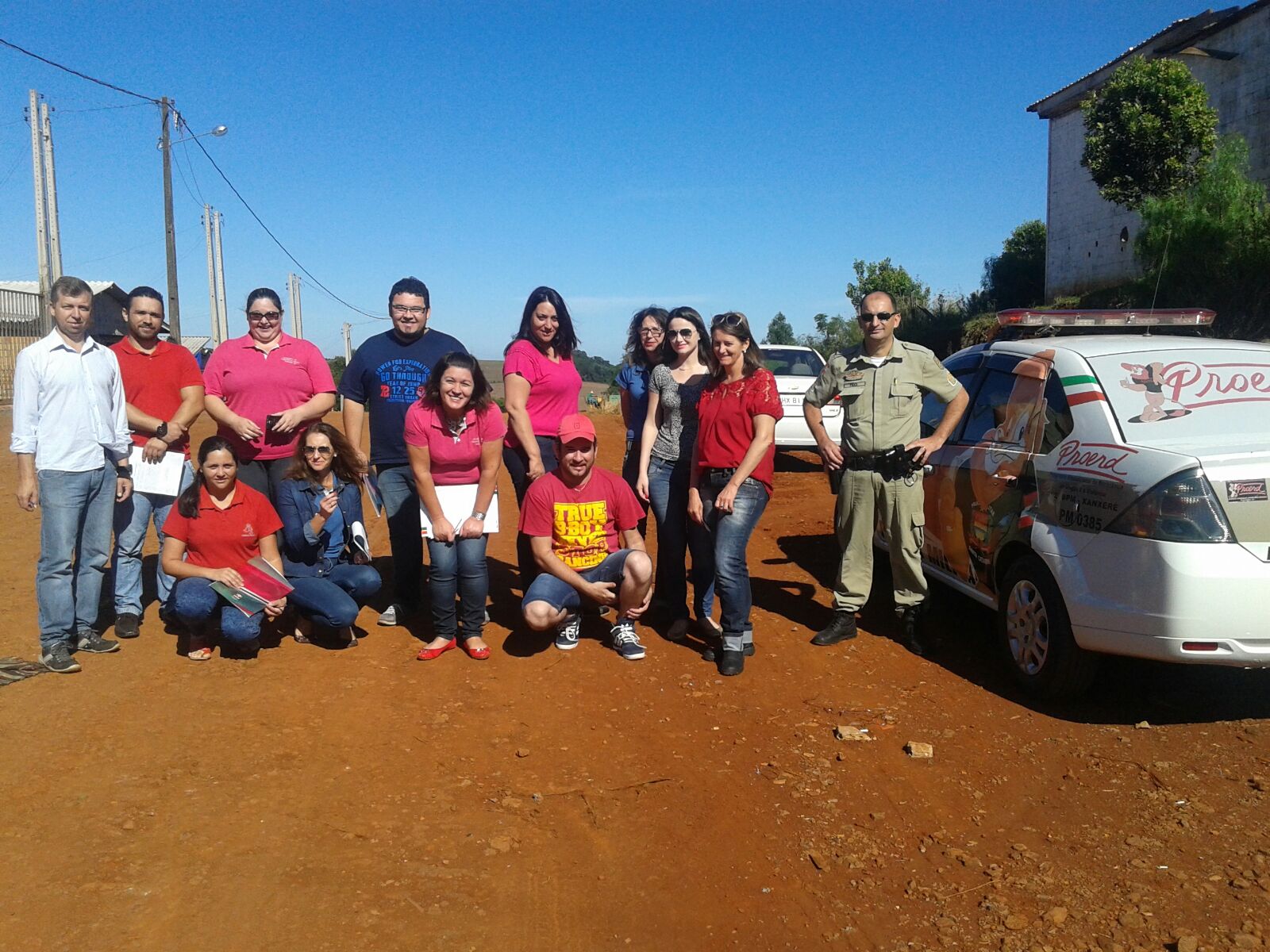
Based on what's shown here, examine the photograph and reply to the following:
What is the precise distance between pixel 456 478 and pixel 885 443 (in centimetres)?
232

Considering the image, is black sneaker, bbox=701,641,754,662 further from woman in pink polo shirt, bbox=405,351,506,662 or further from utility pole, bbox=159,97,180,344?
utility pole, bbox=159,97,180,344

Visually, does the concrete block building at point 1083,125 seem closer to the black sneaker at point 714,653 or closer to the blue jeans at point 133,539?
the black sneaker at point 714,653

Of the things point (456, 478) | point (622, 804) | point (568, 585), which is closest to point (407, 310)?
point (456, 478)

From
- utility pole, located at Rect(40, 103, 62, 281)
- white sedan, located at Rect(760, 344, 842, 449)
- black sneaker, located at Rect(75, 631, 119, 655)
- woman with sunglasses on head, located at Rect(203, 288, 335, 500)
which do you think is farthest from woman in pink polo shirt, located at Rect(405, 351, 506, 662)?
utility pole, located at Rect(40, 103, 62, 281)

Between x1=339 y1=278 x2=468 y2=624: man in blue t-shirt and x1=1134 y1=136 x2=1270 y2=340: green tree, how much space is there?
15.4 meters

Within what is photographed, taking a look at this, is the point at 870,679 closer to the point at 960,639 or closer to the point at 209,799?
the point at 960,639

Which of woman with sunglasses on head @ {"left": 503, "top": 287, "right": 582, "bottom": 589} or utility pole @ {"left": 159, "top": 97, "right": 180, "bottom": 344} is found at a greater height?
utility pole @ {"left": 159, "top": 97, "right": 180, "bottom": 344}

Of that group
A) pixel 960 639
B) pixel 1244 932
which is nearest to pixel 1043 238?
pixel 960 639

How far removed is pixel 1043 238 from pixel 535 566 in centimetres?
3819

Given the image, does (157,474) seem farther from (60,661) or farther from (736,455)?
(736,455)

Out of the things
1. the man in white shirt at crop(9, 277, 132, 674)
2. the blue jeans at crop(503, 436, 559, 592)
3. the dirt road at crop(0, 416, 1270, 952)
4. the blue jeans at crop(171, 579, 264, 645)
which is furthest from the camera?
the blue jeans at crop(503, 436, 559, 592)

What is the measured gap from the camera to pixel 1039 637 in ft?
15.2

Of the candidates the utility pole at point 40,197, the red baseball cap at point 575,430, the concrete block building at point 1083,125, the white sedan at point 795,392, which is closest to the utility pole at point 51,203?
the utility pole at point 40,197

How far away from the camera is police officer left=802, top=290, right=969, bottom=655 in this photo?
536 cm
